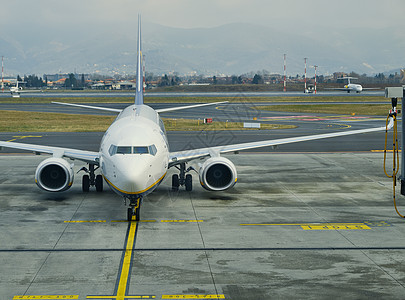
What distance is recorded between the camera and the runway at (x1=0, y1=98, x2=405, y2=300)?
573 inches

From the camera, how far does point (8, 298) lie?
539 inches

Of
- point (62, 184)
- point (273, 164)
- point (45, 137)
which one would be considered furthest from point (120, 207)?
point (45, 137)

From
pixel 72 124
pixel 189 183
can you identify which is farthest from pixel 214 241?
pixel 72 124

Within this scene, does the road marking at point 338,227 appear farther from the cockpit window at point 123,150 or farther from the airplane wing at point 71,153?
the airplane wing at point 71,153

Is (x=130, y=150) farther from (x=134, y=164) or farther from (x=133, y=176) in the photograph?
(x=133, y=176)

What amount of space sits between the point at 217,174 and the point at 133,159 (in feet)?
20.0

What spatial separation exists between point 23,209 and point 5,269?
833 cm

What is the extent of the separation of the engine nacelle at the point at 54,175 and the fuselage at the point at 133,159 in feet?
9.54

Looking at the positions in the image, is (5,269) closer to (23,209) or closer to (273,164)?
(23,209)

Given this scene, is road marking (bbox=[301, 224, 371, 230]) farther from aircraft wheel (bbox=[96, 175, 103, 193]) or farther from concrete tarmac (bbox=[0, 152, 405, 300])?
aircraft wheel (bbox=[96, 175, 103, 193])

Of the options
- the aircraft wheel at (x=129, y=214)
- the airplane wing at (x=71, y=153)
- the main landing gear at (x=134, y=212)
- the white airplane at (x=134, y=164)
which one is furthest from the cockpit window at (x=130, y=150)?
the airplane wing at (x=71, y=153)

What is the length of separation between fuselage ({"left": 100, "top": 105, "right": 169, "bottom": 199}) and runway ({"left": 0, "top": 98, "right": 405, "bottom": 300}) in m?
1.72

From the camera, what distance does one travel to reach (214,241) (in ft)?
62.4

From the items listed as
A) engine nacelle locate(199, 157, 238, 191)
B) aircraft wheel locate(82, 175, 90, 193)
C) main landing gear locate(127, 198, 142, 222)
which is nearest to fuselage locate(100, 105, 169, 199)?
main landing gear locate(127, 198, 142, 222)
